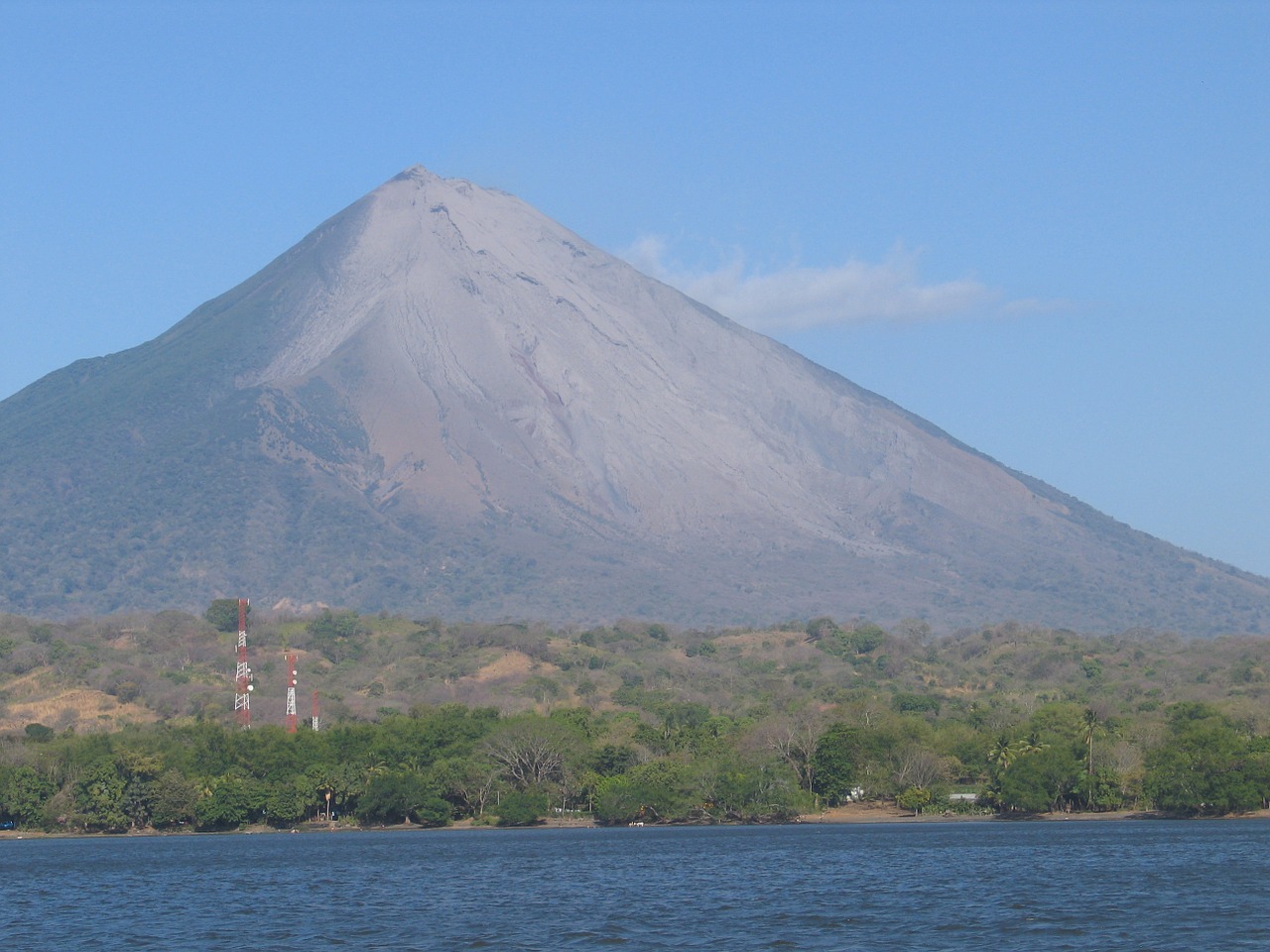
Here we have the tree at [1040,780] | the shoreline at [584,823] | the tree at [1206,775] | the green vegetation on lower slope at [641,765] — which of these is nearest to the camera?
the tree at [1206,775]

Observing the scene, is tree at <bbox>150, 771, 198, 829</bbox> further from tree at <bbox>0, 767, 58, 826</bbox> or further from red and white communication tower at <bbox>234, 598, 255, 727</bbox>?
red and white communication tower at <bbox>234, 598, 255, 727</bbox>

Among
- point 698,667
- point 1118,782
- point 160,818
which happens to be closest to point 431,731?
point 160,818

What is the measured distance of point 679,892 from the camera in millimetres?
65000

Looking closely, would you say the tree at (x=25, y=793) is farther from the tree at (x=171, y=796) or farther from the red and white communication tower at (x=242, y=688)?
the red and white communication tower at (x=242, y=688)

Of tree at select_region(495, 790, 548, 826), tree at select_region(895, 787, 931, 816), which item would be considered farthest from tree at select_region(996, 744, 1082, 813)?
tree at select_region(495, 790, 548, 826)

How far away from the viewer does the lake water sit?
54438 millimetres

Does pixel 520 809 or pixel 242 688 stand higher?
pixel 242 688

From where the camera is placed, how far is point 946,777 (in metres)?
108

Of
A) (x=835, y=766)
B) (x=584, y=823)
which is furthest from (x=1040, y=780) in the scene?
(x=584, y=823)

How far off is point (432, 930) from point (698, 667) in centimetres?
13403

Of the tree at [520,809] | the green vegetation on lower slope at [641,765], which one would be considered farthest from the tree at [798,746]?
the tree at [520,809]

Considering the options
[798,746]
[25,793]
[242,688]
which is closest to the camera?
[25,793]

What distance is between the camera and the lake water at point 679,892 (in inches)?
2143

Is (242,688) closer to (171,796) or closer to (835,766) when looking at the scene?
(171,796)
